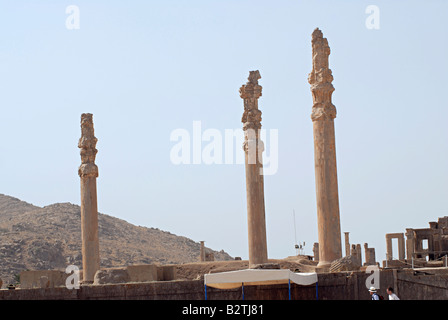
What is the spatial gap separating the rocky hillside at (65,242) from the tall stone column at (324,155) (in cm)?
3767

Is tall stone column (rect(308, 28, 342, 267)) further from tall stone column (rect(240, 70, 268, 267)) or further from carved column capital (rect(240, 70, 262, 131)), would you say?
tall stone column (rect(240, 70, 268, 267))

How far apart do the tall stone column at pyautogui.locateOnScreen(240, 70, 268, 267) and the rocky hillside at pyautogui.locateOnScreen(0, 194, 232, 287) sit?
34.1 m

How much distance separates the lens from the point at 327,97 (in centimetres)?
2050

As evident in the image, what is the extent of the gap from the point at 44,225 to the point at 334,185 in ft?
184

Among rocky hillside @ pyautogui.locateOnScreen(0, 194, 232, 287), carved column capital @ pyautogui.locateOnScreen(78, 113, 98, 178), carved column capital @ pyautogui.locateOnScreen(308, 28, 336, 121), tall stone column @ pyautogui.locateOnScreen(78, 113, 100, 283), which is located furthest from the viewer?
rocky hillside @ pyautogui.locateOnScreen(0, 194, 232, 287)

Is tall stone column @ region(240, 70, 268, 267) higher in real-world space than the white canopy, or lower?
higher

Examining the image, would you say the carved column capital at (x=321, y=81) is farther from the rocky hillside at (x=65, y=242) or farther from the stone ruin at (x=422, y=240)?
the rocky hillside at (x=65, y=242)

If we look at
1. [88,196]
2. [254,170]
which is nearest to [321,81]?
[254,170]

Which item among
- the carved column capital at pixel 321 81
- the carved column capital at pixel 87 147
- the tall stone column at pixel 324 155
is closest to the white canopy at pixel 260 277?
the tall stone column at pixel 324 155

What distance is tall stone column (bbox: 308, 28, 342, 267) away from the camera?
2009 cm

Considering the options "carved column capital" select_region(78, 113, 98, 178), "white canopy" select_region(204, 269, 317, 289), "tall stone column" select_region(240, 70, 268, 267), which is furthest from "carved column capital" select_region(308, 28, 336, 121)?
"carved column capital" select_region(78, 113, 98, 178)

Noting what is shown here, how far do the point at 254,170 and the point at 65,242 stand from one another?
1853 inches

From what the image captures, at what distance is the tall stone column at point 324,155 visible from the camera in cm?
2009
